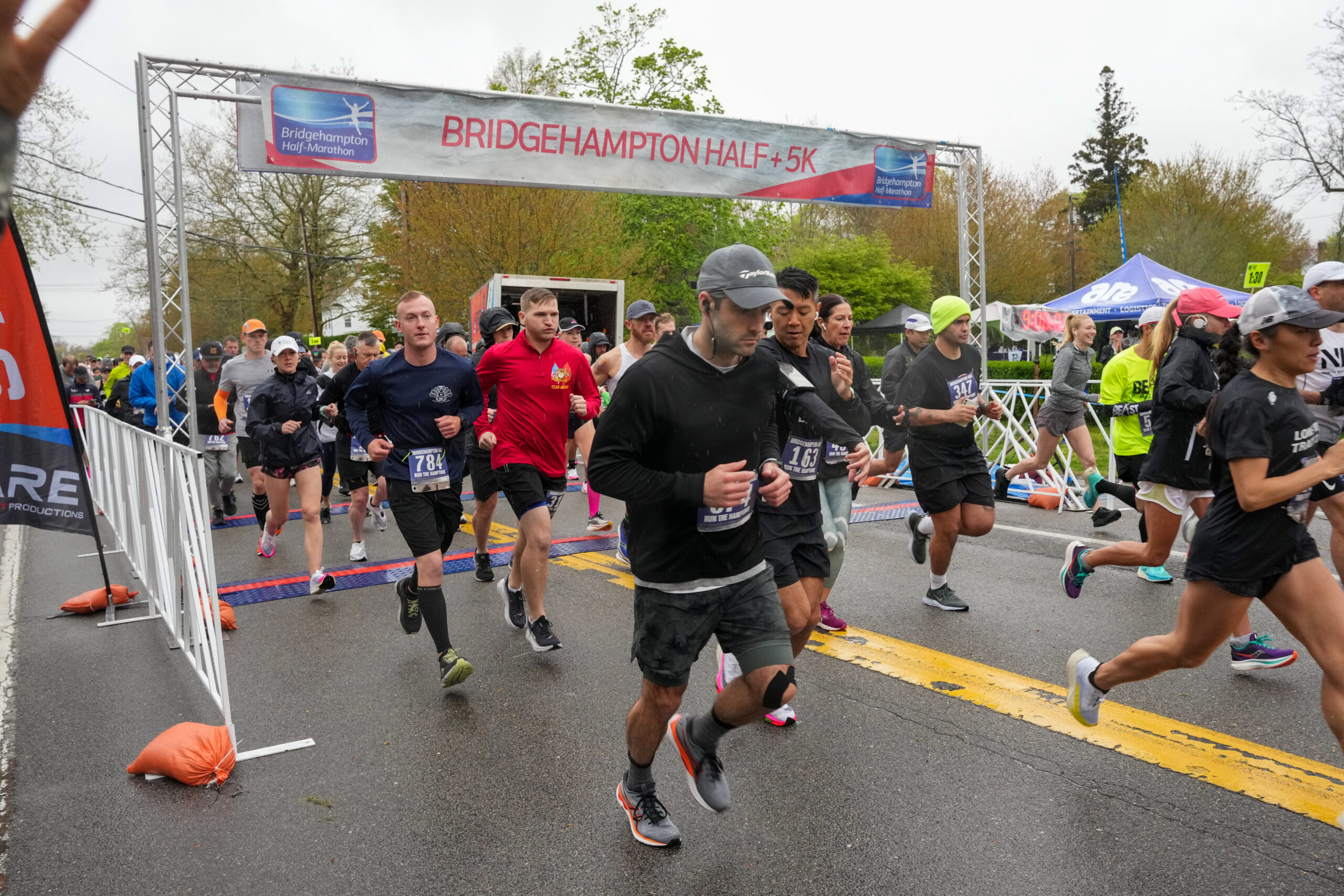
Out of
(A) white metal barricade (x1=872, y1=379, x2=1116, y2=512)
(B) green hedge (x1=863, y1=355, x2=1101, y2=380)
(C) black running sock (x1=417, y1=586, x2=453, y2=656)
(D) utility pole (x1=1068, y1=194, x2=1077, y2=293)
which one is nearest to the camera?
(C) black running sock (x1=417, y1=586, x2=453, y2=656)

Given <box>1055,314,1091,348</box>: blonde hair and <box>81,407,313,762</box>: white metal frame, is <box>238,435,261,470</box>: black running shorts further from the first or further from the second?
<box>1055,314,1091,348</box>: blonde hair

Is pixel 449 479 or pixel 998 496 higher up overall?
pixel 449 479

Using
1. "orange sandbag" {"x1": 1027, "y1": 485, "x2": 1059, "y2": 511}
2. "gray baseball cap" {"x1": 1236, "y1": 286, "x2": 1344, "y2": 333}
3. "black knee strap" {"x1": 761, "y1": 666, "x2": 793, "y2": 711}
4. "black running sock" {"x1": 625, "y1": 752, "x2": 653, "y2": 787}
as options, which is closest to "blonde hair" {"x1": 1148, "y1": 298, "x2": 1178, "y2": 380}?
"gray baseball cap" {"x1": 1236, "y1": 286, "x2": 1344, "y2": 333}

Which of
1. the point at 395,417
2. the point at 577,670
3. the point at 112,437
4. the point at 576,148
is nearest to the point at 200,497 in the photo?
the point at 395,417

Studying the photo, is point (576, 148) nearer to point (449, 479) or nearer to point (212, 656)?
point (449, 479)

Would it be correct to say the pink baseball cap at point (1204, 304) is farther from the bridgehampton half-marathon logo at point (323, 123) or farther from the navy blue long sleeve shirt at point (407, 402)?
the bridgehampton half-marathon logo at point (323, 123)

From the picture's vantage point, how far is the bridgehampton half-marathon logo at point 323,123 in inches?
376

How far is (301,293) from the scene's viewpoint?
150 feet

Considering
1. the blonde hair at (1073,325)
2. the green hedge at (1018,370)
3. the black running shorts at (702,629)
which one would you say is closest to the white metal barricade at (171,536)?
the black running shorts at (702,629)

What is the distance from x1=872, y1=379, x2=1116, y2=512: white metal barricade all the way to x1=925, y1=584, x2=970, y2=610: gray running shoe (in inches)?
158

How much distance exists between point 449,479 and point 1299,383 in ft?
16.2

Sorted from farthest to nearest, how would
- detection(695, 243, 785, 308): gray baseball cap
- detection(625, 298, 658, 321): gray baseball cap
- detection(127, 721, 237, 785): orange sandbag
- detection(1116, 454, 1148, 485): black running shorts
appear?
1. detection(625, 298, 658, 321): gray baseball cap
2. detection(1116, 454, 1148, 485): black running shorts
3. detection(127, 721, 237, 785): orange sandbag
4. detection(695, 243, 785, 308): gray baseball cap

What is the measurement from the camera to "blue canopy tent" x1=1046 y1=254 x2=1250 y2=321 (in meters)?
19.7

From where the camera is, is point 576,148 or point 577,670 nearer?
point 577,670
